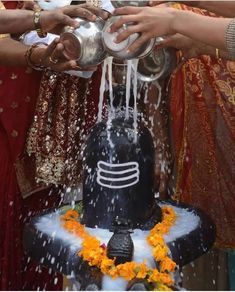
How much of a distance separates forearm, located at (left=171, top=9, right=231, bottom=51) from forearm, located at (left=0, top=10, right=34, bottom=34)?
21.9 inches

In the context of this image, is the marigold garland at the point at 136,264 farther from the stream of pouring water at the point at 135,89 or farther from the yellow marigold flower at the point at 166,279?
the stream of pouring water at the point at 135,89

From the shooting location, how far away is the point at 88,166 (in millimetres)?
1631

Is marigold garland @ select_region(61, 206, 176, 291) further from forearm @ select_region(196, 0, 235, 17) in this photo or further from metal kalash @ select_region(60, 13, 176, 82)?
forearm @ select_region(196, 0, 235, 17)

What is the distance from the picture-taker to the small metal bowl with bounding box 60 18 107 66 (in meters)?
1.55

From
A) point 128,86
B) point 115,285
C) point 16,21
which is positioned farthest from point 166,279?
point 16,21

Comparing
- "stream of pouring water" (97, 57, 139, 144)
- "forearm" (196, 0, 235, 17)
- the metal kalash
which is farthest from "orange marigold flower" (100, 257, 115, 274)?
"forearm" (196, 0, 235, 17)

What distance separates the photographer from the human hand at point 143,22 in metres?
1.45

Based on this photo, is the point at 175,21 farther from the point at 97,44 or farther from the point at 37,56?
the point at 37,56

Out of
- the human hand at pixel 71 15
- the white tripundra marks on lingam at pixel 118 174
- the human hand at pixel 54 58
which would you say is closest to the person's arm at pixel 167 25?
the human hand at pixel 71 15

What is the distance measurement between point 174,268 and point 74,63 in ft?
2.16

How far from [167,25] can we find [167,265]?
2.11 feet

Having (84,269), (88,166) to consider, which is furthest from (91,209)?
(84,269)

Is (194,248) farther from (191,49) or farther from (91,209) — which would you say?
(191,49)

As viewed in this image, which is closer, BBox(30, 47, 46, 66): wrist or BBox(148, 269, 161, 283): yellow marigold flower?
BBox(148, 269, 161, 283): yellow marigold flower
